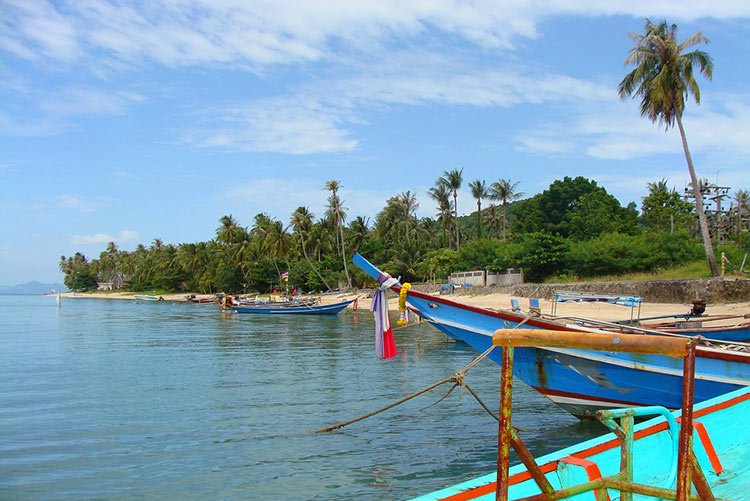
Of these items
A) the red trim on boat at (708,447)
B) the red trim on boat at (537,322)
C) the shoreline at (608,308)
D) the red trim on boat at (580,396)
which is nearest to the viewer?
the red trim on boat at (708,447)

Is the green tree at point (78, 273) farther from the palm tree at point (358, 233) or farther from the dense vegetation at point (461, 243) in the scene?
the palm tree at point (358, 233)

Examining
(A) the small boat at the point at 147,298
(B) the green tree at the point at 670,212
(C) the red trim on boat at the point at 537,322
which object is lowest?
(A) the small boat at the point at 147,298

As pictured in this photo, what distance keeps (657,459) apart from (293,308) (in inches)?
1825

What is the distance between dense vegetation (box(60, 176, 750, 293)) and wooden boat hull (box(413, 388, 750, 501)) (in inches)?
1209

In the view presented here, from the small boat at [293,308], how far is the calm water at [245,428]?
26.7m

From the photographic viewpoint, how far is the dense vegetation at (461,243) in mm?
40156

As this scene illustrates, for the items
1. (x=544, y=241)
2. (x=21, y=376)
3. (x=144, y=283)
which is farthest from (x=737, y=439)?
(x=144, y=283)

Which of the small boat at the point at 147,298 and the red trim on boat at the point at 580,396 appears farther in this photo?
the small boat at the point at 147,298

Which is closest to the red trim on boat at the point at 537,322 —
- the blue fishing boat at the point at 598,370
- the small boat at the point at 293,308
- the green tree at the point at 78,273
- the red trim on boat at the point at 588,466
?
the blue fishing boat at the point at 598,370

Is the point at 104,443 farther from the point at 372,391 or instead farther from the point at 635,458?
the point at 635,458

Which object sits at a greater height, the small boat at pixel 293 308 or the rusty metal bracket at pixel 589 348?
the rusty metal bracket at pixel 589 348

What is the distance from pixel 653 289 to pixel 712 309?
545cm

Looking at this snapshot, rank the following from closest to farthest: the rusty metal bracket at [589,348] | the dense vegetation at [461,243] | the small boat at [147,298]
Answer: the rusty metal bracket at [589,348], the dense vegetation at [461,243], the small boat at [147,298]

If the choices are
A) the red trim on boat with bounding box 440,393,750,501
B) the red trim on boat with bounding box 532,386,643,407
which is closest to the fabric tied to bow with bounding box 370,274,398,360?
the red trim on boat with bounding box 532,386,643,407
